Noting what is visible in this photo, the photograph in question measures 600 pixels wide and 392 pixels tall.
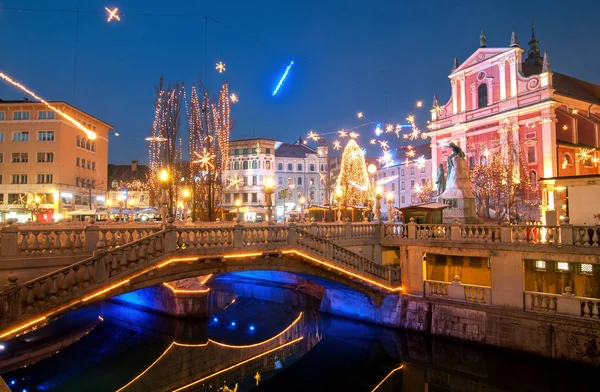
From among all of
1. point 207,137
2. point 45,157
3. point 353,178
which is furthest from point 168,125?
point 45,157

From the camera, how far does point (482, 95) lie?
5175 cm

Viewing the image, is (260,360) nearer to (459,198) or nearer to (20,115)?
(459,198)

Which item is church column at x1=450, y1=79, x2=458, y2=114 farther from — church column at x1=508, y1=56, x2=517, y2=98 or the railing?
the railing

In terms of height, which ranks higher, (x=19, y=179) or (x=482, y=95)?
(x=482, y=95)

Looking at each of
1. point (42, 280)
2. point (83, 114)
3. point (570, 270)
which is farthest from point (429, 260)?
point (83, 114)

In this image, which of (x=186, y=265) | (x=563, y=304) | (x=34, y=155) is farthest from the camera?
(x=34, y=155)

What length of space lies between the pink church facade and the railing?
28.5 meters

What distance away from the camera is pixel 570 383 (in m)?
15.8

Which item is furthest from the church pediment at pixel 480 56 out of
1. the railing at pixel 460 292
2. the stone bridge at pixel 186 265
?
the railing at pixel 460 292

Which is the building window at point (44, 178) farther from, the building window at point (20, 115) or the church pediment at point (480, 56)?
the church pediment at point (480, 56)

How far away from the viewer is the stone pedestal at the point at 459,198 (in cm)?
2523

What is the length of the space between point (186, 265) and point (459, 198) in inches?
658

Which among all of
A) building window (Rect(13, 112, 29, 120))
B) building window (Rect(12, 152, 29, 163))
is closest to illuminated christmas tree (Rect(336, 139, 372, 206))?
building window (Rect(12, 152, 29, 163))

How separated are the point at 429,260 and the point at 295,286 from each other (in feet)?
36.6
